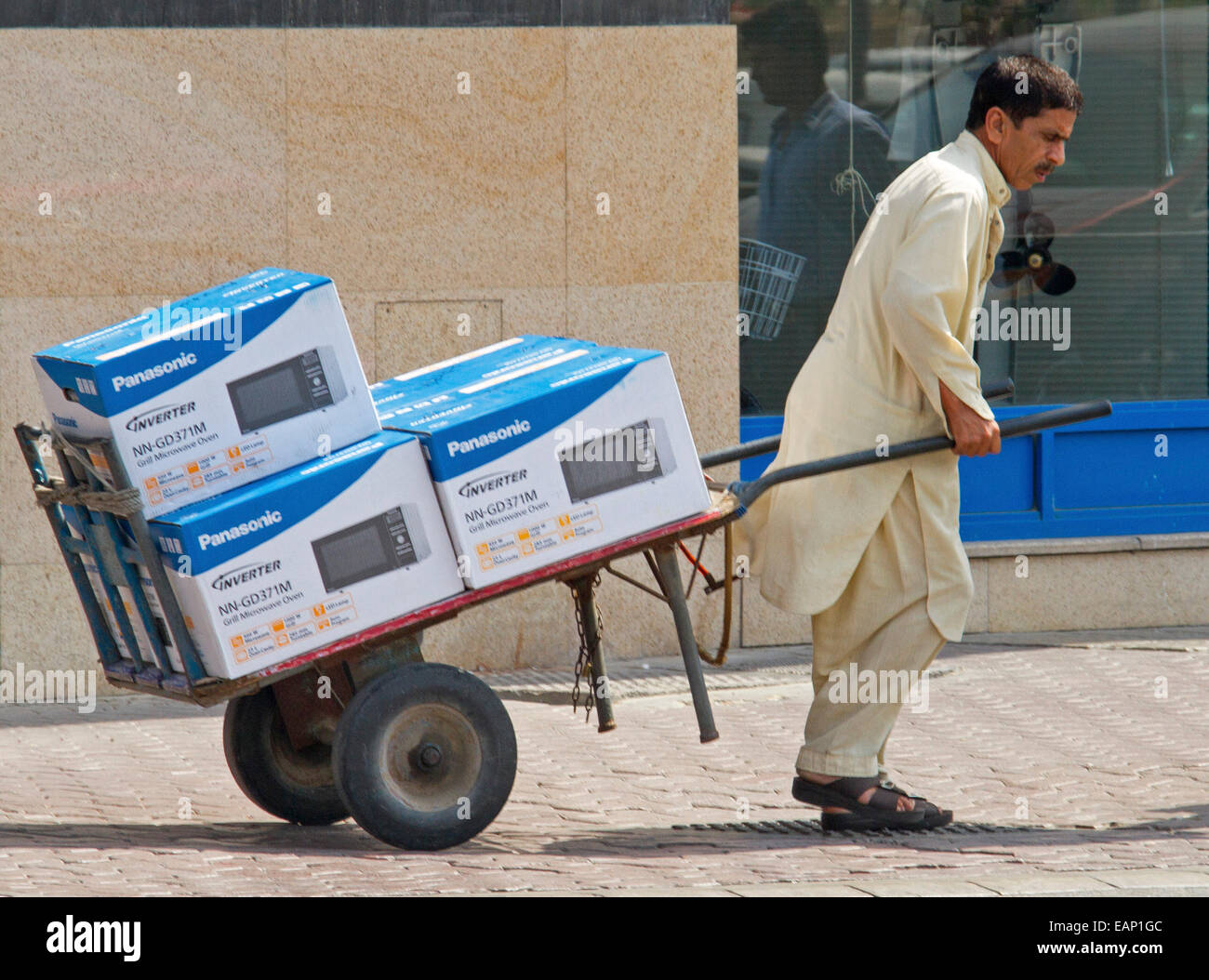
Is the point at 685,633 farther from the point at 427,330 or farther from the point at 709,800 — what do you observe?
the point at 427,330

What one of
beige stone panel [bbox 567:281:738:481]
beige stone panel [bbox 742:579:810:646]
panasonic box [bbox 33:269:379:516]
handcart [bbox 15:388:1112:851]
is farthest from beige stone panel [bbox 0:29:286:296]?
panasonic box [bbox 33:269:379:516]

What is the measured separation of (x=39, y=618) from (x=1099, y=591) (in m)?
5.20

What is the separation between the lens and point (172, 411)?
16.0 feet

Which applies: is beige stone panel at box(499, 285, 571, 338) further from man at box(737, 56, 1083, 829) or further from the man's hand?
the man's hand

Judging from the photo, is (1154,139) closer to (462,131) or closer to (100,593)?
(462,131)

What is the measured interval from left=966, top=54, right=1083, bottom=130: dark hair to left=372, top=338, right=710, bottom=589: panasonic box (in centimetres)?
138

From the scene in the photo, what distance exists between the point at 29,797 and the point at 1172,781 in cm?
389

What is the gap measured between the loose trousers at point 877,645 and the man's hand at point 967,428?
0.88 feet

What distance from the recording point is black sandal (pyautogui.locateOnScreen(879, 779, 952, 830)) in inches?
220

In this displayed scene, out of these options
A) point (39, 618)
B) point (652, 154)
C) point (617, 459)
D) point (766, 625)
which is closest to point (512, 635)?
point (766, 625)

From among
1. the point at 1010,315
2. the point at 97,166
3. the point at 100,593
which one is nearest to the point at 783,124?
the point at 1010,315

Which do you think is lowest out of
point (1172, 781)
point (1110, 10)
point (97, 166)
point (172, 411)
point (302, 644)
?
point (1172, 781)

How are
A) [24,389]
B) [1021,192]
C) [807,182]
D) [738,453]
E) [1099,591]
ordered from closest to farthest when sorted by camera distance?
[738,453], [24,389], [807,182], [1099,591], [1021,192]

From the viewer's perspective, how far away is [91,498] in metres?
4.95
